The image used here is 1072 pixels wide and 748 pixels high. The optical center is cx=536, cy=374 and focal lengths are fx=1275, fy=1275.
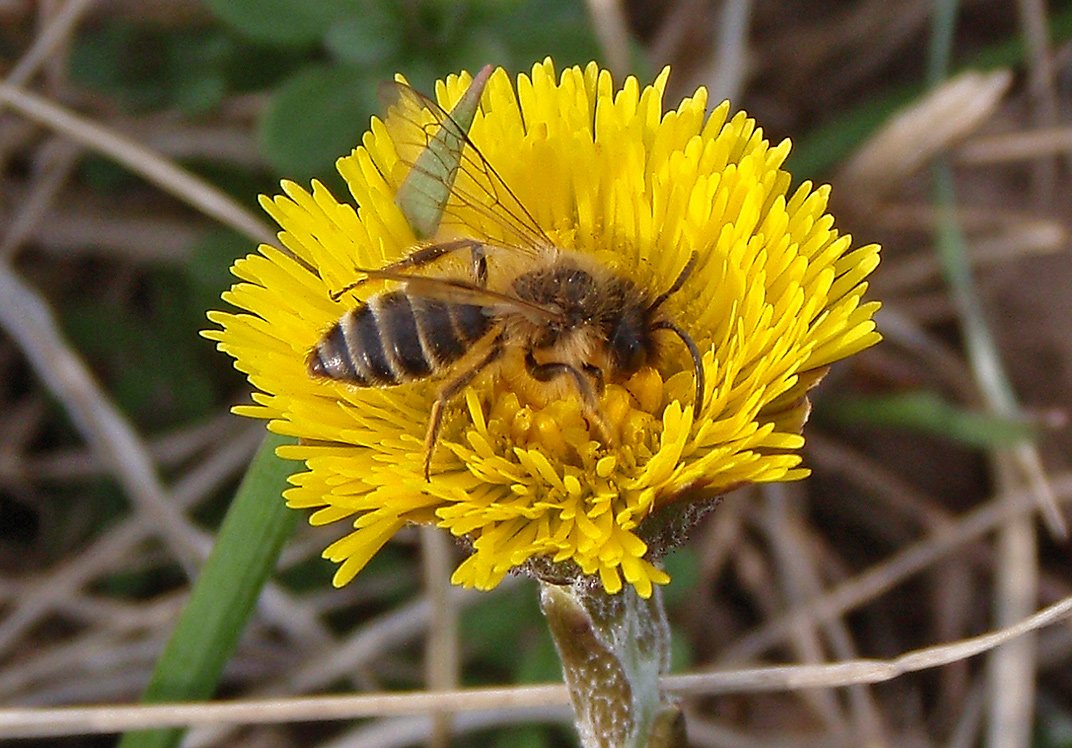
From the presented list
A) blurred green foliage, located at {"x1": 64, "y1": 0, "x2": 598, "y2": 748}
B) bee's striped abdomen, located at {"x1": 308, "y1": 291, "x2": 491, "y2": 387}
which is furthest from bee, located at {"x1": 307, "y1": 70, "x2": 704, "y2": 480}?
blurred green foliage, located at {"x1": 64, "y1": 0, "x2": 598, "y2": 748}

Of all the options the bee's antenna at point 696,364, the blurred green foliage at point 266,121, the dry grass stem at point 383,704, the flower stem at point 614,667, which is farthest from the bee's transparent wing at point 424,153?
the blurred green foliage at point 266,121

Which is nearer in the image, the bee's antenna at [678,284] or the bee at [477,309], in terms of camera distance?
the bee at [477,309]

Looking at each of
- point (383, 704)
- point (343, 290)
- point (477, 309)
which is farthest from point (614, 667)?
point (343, 290)

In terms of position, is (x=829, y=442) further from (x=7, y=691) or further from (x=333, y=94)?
(x=7, y=691)

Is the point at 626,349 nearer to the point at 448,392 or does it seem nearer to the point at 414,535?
the point at 448,392

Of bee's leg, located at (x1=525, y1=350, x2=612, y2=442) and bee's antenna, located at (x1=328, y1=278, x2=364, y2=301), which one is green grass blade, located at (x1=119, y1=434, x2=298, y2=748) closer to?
bee's antenna, located at (x1=328, y1=278, x2=364, y2=301)

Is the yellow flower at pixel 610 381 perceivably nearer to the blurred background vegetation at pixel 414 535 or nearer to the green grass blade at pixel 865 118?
the blurred background vegetation at pixel 414 535

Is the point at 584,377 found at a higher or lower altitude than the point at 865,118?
lower

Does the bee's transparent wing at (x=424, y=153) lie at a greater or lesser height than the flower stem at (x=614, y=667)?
greater
